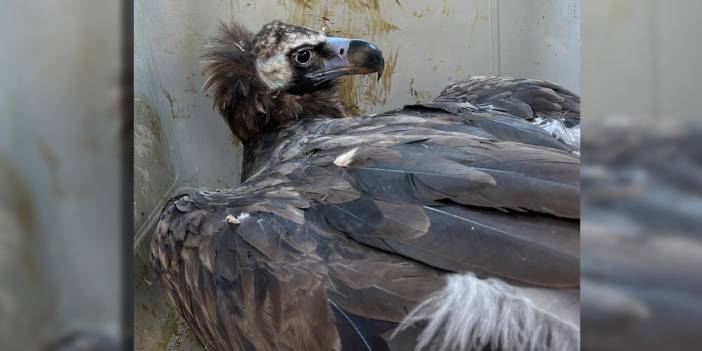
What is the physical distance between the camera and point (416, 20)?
267 cm

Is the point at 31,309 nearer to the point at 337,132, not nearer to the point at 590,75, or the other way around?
the point at 590,75

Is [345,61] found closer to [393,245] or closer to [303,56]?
[303,56]

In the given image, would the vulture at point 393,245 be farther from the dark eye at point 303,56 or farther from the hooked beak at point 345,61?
the dark eye at point 303,56

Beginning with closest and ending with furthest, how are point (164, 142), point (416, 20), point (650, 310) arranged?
point (650, 310) < point (164, 142) < point (416, 20)

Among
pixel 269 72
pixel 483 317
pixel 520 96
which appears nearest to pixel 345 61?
pixel 269 72

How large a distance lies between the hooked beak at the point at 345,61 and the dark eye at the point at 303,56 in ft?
0.17

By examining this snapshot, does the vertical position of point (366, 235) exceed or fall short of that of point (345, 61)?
it falls short

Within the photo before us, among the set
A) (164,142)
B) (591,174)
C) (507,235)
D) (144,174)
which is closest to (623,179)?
(591,174)

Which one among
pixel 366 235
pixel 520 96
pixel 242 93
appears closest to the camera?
pixel 366 235

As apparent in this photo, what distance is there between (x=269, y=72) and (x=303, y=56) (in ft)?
0.49

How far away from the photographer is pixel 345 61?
2439 mm

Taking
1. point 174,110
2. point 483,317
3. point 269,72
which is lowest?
point 483,317

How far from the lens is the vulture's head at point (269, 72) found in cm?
247

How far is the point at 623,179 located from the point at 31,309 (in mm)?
448
